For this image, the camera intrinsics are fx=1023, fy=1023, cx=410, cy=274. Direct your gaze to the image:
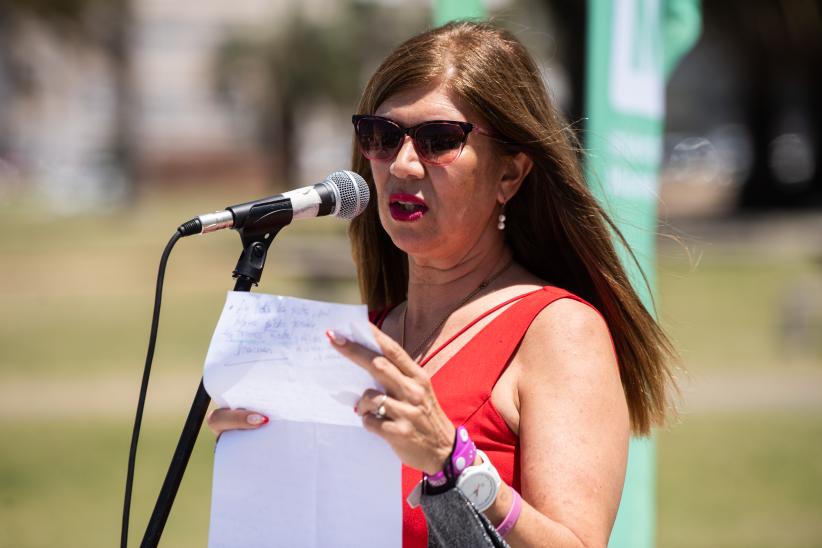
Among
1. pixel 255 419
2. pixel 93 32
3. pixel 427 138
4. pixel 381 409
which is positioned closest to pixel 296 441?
pixel 255 419

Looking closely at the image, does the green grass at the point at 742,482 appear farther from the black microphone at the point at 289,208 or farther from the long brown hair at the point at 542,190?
the black microphone at the point at 289,208

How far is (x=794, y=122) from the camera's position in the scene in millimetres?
57500

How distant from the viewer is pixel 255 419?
2.12 meters

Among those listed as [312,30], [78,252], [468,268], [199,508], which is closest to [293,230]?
[78,252]

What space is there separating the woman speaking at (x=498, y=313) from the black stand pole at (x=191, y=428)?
0.42ft

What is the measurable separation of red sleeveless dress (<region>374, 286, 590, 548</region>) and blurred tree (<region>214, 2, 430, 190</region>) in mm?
39870

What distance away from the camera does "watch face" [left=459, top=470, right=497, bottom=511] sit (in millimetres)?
1868

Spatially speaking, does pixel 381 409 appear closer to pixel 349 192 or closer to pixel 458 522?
pixel 458 522

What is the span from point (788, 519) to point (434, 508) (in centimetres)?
546

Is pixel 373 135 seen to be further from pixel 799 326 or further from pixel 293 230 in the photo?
pixel 293 230

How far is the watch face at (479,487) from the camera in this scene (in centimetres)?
187

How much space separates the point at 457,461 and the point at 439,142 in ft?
2.52

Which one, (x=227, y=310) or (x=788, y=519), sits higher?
(x=227, y=310)

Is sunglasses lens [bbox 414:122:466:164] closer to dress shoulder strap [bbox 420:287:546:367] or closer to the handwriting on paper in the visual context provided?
dress shoulder strap [bbox 420:287:546:367]
